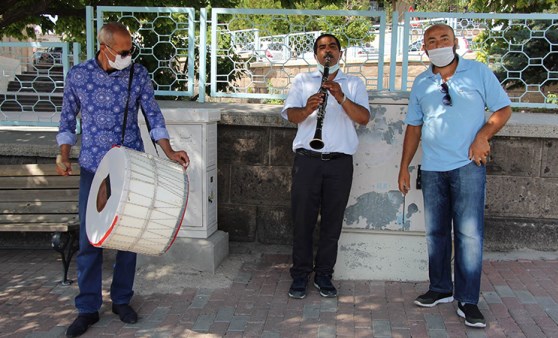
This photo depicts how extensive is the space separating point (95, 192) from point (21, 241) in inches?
99.8

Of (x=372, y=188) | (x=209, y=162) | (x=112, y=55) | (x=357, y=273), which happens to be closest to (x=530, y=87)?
(x=372, y=188)

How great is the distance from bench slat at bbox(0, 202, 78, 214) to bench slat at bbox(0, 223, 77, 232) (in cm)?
19

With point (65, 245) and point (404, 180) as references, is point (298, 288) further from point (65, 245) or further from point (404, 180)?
point (65, 245)

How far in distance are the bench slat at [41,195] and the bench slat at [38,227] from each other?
0.29 meters

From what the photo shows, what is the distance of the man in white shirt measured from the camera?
3.89 m

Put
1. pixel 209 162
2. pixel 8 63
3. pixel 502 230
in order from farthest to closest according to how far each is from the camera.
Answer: pixel 8 63 → pixel 502 230 → pixel 209 162

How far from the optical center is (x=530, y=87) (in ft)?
18.6

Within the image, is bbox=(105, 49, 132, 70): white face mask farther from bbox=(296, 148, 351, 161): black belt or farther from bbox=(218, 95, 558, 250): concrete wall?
bbox=(218, 95, 558, 250): concrete wall

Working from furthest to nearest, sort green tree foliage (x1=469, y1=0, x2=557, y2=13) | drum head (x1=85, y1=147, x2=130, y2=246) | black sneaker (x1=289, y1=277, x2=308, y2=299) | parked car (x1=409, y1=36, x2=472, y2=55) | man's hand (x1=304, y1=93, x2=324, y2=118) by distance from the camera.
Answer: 1. green tree foliage (x1=469, y1=0, x2=557, y2=13)
2. parked car (x1=409, y1=36, x2=472, y2=55)
3. black sneaker (x1=289, y1=277, x2=308, y2=299)
4. man's hand (x1=304, y1=93, x2=324, y2=118)
5. drum head (x1=85, y1=147, x2=130, y2=246)

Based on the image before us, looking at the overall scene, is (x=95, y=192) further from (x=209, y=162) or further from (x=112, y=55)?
(x=209, y=162)

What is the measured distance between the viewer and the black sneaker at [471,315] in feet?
11.6

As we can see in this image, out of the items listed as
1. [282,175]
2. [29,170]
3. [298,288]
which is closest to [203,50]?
[282,175]

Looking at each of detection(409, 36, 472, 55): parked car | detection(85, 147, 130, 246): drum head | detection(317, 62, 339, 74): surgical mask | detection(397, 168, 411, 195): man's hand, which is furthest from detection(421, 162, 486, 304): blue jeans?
detection(409, 36, 472, 55): parked car

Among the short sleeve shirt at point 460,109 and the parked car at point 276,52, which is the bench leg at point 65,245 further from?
the short sleeve shirt at point 460,109
